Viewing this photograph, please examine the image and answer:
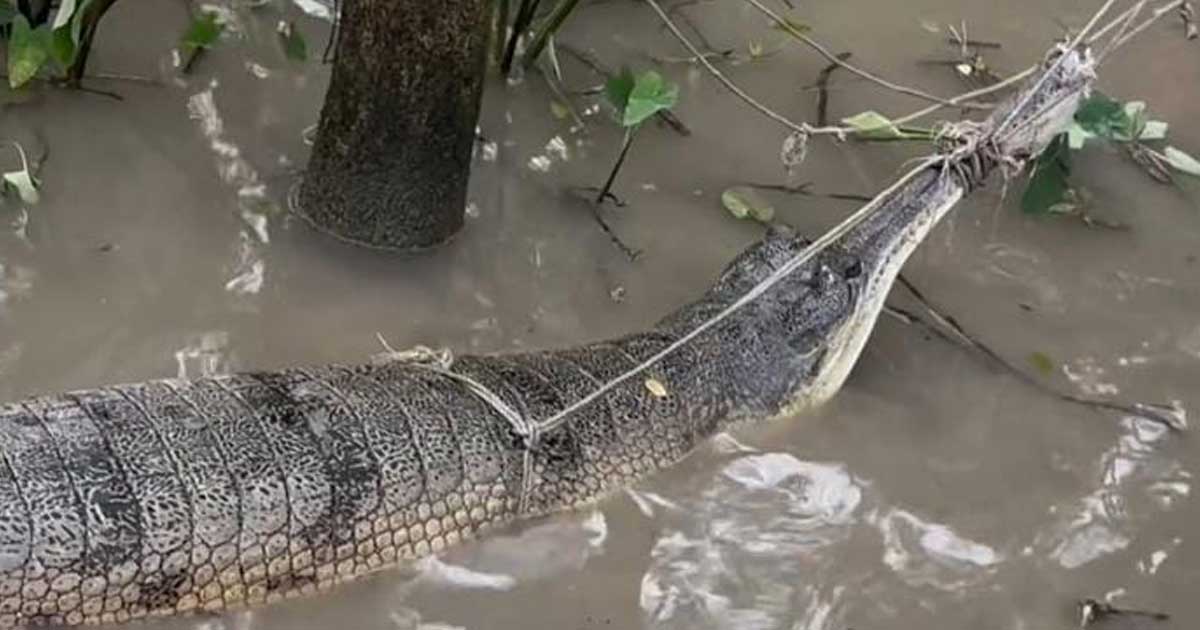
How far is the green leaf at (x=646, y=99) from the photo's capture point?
3.83 meters

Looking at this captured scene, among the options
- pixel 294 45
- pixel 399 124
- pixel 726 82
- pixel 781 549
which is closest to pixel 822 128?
pixel 726 82

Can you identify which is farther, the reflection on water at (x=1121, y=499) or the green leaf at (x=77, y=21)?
the green leaf at (x=77, y=21)

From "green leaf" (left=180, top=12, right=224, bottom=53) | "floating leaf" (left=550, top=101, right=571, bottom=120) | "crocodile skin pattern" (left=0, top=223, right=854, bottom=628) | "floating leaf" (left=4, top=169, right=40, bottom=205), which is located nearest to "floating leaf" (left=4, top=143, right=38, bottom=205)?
"floating leaf" (left=4, top=169, right=40, bottom=205)

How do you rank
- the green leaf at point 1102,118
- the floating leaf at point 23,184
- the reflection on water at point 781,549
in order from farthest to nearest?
the green leaf at point 1102,118 < the floating leaf at point 23,184 < the reflection on water at point 781,549

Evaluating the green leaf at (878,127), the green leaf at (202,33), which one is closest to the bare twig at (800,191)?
the green leaf at (878,127)

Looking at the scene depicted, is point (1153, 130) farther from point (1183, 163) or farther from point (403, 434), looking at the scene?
point (403, 434)

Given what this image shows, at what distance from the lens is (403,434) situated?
3.33 meters

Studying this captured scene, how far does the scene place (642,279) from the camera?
414 centimetres

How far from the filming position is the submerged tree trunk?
377 cm

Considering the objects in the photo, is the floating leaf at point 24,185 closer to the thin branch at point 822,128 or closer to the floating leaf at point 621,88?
the floating leaf at point 621,88

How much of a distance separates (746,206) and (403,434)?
4.36 ft

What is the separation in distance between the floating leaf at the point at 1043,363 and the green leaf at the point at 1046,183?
409mm

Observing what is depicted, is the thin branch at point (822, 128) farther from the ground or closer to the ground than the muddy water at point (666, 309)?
farther from the ground

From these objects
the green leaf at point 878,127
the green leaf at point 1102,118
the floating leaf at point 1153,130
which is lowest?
the green leaf at point 878,127
